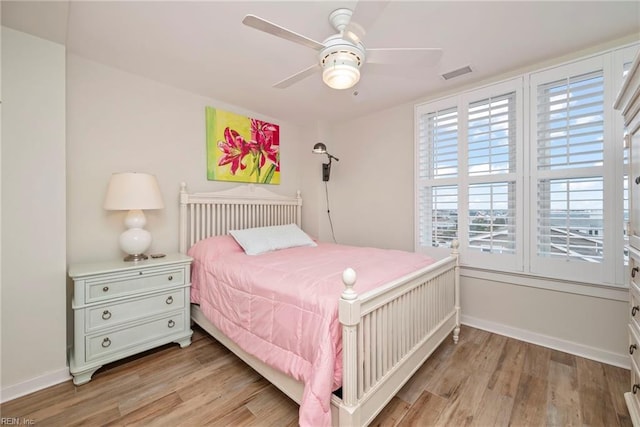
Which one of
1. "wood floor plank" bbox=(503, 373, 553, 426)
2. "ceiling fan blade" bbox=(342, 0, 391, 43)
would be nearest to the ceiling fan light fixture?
"ceiling fan blade" bbox=(342, 0, 391, 43)

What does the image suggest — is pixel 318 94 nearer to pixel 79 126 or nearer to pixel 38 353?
pixel 79 126

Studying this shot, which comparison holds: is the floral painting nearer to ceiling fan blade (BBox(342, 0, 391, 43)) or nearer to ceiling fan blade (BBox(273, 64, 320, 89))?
ceiling fan blade (BBox(273, 64, 320, 89))

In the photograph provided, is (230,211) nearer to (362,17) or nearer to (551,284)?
(362,17)

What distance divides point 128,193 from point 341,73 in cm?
181

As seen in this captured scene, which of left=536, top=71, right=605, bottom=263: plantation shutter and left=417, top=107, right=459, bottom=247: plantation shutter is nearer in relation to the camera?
left=536, top=71, right=605, bottom=263: plantation shutter

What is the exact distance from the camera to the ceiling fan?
133 cm

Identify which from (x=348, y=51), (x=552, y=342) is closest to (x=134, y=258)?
(x=348, y=51)

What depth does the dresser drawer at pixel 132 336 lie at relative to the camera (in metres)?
1.87

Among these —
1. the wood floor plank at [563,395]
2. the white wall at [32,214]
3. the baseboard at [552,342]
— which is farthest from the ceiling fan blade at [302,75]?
the baseboard at [552,342]

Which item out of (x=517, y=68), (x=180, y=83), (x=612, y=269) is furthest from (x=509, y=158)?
(x=180, y=83)

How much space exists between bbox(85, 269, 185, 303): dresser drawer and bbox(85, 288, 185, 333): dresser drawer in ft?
0.22

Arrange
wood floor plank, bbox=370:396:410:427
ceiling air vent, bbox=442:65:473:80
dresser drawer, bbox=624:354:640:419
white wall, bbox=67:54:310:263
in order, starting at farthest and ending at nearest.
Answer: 1. ceiling air vent, bbox=442:65:473:80
2. white wall, bbox=67:54:310:263
3. wood floor plank, bbox=370:396:410:427
4. dresser drawer, bbox=624:354:640:419

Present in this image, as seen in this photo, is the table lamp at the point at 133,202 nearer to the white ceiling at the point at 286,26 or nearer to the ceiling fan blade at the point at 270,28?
the white ceiling at the point at 286,26

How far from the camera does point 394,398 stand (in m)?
1.68
